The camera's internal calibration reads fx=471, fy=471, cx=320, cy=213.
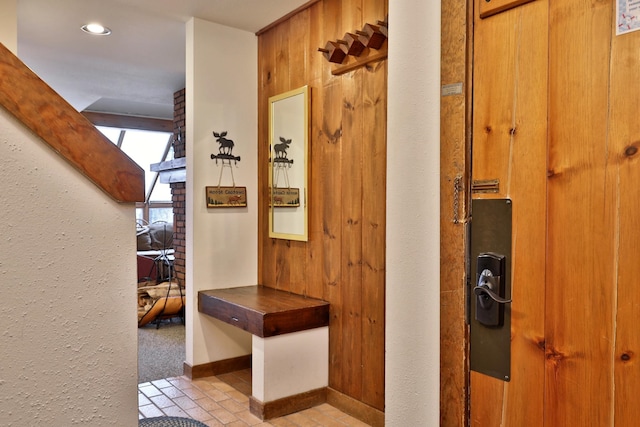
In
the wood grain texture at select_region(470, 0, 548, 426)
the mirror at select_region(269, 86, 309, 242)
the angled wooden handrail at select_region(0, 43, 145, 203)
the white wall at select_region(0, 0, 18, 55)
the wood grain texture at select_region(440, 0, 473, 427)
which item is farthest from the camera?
the mirror at select_region(269, 86, 309, 242)

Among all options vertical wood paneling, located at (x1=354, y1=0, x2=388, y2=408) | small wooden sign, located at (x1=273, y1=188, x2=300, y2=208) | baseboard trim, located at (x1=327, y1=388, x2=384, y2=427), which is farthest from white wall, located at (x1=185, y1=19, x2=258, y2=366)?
vertical wood paneling, located at (x1=354, y1=0, x2=388, y2=408)

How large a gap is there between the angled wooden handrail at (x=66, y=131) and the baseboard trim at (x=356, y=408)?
2.21 m

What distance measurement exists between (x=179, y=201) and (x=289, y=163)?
2.41 meters

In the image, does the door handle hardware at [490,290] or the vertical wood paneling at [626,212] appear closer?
the vertical wood paneling at [626,212]

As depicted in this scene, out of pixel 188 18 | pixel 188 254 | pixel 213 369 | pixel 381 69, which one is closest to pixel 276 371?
pixel 213 369

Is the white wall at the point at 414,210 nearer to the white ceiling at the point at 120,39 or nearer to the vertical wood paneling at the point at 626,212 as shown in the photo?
the vertical wood paneling at the point at 626,212

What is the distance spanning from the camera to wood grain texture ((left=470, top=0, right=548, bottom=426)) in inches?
49.1

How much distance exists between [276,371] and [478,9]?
2192 millimetres

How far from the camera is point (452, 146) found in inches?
54.3

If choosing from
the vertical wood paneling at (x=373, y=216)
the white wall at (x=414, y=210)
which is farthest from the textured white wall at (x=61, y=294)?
the vertical wood paneling at (x=373, y=216)

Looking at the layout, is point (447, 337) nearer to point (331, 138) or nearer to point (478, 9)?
point (478, 9)

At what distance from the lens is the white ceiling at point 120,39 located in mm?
3168

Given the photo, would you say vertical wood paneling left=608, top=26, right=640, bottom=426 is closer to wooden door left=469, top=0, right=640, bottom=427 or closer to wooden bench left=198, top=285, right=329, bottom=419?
wooden door left=469, top=0, right=640, bottom=427

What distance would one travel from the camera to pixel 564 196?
1.20 meters
